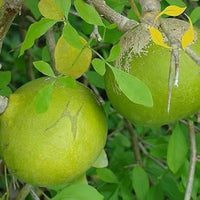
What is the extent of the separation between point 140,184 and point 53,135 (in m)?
0.58

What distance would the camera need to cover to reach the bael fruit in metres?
1.30

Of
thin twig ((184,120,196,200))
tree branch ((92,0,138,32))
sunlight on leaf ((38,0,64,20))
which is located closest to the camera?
tree branch ((92,0,138,32))

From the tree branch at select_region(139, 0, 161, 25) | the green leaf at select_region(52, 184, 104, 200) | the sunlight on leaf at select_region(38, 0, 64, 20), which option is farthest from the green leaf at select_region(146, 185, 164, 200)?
the tree branch at select_region(139, 0, 161, 25)

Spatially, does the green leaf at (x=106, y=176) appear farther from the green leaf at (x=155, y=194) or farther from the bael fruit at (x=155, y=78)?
the bael fruit at (x=155, y=78)

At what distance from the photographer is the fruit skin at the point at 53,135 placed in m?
1.32

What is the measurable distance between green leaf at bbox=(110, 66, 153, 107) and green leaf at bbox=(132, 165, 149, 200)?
2.34ft

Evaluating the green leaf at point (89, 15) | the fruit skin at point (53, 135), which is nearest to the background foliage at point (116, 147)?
the green leaf at point (89, 15)

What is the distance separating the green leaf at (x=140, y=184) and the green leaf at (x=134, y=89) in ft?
2.34

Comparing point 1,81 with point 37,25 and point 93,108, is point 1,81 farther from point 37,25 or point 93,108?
point 37,25

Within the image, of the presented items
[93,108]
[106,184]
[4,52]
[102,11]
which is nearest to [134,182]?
[106,184]

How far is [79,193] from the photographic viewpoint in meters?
1.45

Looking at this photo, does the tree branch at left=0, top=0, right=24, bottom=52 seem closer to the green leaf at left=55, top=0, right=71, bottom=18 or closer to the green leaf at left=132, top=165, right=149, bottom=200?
the green leaf at left=55, top=0, right=71, bottom=18

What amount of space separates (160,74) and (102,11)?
0.19m

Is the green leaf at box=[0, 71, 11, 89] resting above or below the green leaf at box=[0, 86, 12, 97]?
above
